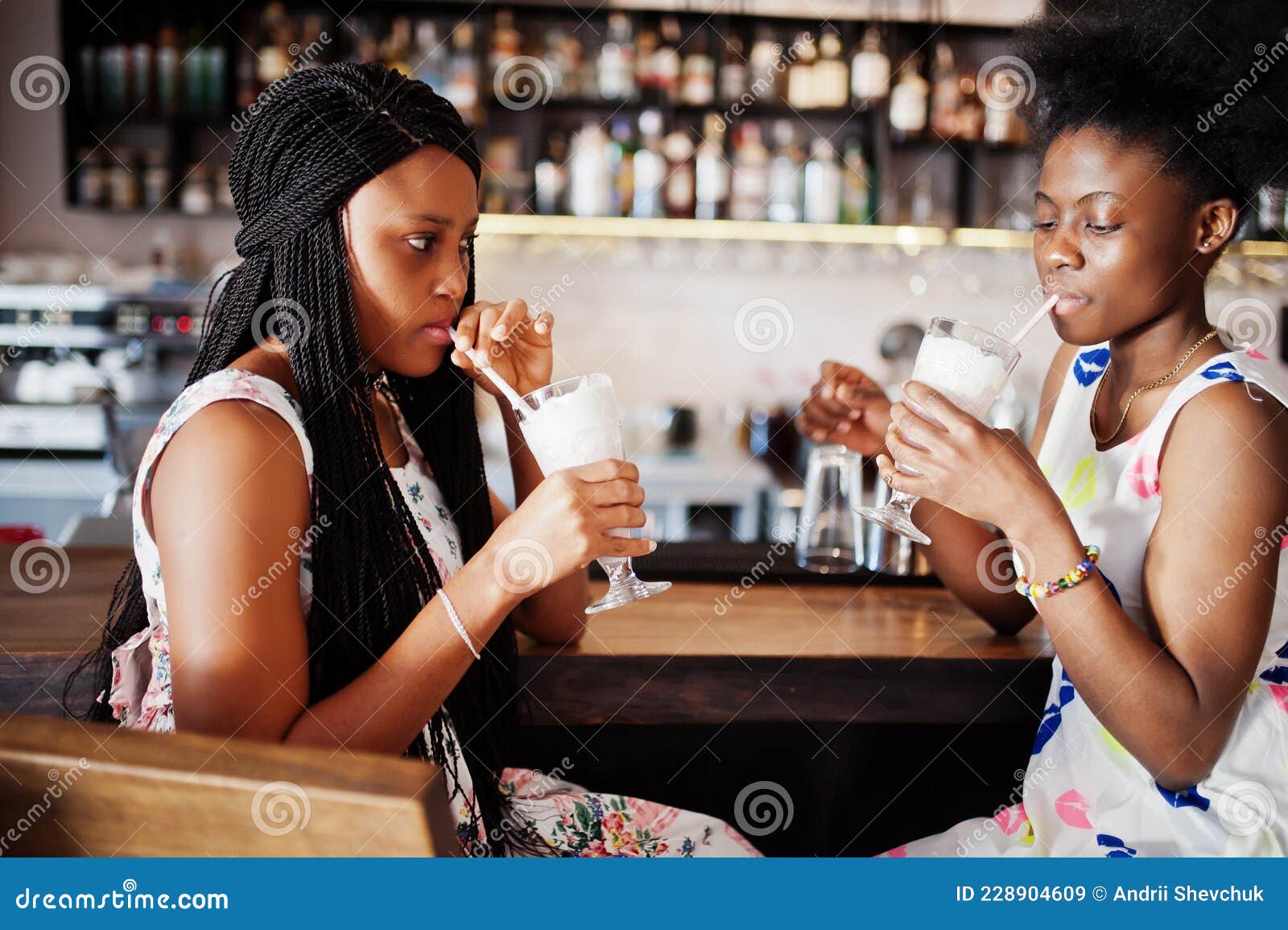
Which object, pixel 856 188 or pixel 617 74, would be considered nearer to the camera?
pixel 617 74

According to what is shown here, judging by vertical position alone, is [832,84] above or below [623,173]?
above

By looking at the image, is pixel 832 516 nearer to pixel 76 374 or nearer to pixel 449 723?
pixel 449 723

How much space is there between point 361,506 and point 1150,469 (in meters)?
0.96

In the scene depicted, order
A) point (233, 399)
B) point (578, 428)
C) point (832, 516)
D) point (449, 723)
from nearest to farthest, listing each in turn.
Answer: point (233, 399)
point (578, 428)
point (449, 723)
point (832, 516)

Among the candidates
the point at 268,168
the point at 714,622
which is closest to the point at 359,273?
the point at 268,168

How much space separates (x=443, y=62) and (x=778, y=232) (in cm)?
145

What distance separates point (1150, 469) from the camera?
1.32 meters

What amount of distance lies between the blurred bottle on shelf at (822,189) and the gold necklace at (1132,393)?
281cm

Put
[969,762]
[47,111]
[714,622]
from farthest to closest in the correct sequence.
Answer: [47,111] → [969,762] → [714,622]

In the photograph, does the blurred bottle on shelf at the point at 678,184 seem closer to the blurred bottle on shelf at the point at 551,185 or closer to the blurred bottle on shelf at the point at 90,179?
the blurred bottle on shelf at the point at 551,185

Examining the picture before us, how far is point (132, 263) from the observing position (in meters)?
4.39

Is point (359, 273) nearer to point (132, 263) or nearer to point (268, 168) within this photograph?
point (268, 168)

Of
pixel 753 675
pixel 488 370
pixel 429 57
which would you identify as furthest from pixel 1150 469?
pixel 429 57

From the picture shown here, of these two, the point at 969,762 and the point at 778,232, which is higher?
the point at 778,232
